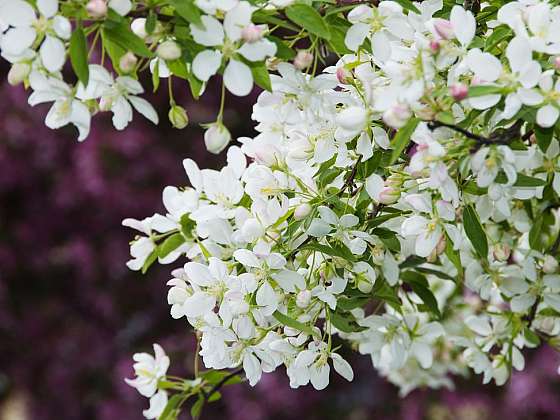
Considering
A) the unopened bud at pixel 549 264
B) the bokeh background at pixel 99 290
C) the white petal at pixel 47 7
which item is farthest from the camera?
the bokeh background at pixel 99 290

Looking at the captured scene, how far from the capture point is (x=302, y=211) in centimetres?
76

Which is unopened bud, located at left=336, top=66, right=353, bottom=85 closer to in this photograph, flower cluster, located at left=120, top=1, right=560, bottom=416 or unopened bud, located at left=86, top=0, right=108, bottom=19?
flower cluster, located at left=120, top=1, right=560, bottom=416

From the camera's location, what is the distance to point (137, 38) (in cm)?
65

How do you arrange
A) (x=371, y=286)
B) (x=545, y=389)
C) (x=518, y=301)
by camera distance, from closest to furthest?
(x=371, y=286)
(x=518, y=301)
(x=545, y=389)

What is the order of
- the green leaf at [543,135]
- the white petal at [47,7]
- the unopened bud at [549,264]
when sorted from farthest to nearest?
the unopened bud at [549,264]
the green leaf at [543,135]
the white petal at [47,7]

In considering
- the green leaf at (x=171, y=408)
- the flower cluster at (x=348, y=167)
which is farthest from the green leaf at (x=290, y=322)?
the green leaf at (x=171, y=408)

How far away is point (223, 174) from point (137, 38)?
197mm

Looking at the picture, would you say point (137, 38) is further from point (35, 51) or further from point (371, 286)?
point (371, 286)

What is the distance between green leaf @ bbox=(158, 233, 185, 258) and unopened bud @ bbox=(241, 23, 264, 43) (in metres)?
0.26

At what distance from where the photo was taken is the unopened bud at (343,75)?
76cm

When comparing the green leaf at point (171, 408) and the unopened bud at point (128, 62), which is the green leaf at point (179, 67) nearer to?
the unopened bud at point (128, 62)

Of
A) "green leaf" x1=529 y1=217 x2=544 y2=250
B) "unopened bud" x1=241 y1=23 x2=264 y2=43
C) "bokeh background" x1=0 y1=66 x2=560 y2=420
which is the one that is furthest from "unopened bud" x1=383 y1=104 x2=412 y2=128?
"bokeh background" x1=0 y1=66 x2=560 y2=420

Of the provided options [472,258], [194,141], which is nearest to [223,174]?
[472,258]

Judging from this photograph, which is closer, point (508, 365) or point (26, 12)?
point (26, 12)
